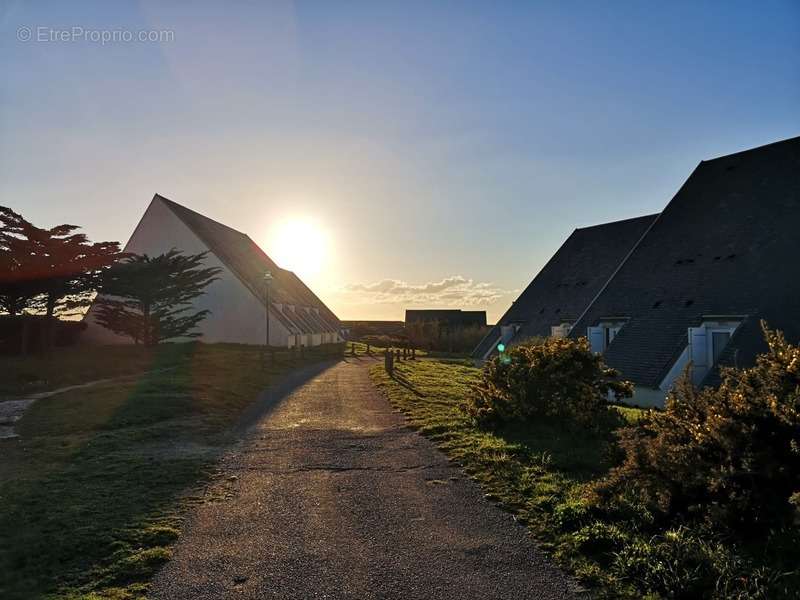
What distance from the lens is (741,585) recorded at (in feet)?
12.6

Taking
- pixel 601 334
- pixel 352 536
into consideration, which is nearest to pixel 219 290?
pixel 601 334

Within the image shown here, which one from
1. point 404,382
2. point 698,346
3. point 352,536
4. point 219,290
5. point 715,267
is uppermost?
point 219,290

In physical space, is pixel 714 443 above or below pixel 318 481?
above

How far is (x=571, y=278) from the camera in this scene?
2745cm

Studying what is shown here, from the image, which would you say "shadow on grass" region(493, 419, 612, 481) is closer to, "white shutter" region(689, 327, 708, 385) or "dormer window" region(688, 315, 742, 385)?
"dormer window" region(688, 315, 742, 385)

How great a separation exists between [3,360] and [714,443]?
2190cm

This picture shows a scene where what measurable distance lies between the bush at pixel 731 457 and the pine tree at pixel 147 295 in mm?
23824

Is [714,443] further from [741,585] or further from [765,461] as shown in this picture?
[741,585]

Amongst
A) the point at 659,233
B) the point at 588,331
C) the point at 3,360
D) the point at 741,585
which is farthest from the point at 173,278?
the point at 741,585

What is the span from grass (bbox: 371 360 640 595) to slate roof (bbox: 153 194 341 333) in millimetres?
23351

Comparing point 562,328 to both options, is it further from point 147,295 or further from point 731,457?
point 731,457

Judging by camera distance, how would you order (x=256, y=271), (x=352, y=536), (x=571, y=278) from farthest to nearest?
(x=256, y=271), (x=571, y=278), (x=352, y=536)

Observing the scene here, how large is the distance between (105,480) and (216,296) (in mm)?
27618

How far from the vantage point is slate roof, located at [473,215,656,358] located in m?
25.8
